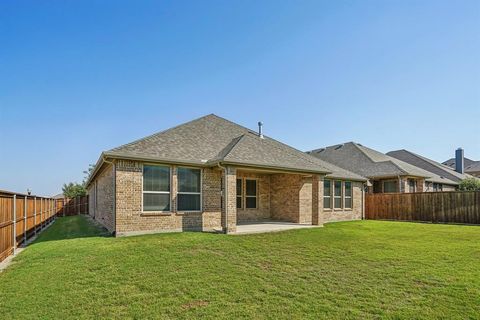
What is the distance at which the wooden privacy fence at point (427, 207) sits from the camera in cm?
1719

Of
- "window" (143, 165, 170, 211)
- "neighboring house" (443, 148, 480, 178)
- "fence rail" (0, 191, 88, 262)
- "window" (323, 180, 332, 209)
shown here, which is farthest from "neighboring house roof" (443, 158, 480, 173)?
"fence rail" (0, 191, 88, 262)

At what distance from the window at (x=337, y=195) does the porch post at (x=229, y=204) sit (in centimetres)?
916

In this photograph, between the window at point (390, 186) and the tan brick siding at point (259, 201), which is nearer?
the tan brick siding at point (259, 201)

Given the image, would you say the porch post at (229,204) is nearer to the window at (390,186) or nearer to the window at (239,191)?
the window at (239,191)

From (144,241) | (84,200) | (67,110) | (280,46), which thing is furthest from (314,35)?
(84,200)

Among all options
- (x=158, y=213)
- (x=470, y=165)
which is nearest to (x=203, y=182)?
(x=158, y=213)

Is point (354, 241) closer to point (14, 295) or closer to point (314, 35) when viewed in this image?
point (314, 35)

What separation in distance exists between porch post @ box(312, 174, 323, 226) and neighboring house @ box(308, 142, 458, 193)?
10.5 meters

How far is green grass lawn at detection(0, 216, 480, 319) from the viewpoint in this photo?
15.0 ft

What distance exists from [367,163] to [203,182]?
17.8 meters

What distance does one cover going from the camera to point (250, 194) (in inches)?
615

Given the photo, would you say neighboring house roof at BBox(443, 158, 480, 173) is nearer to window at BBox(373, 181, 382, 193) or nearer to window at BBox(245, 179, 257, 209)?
window at BBox(373, 181, 382, 193)

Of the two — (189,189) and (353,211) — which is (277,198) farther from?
(353,211)

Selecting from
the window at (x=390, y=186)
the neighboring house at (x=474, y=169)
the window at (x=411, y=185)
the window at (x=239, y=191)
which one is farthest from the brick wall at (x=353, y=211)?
the neighboring house at (x=474, y=169)
